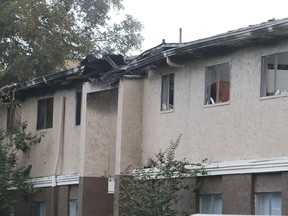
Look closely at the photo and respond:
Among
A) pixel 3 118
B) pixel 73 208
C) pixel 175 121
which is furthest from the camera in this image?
pixel 3 118

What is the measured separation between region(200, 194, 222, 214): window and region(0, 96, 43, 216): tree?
30.6 ft

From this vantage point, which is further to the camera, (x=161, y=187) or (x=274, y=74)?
(x=161, y=187)

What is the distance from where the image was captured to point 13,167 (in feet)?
111

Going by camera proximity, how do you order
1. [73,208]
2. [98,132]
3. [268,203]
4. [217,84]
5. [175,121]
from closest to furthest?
[268,203]
[217,84]
[175,121]
[98,132]
[73,208]

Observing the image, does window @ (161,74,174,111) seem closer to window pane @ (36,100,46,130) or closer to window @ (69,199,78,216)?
window @ (69,199,78,216)

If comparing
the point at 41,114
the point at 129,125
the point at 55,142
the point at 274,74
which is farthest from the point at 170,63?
the point at 41,114

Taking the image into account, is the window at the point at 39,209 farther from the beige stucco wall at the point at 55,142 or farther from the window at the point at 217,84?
the window at the point at 217,84

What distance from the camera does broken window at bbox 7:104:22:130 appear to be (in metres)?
35.1

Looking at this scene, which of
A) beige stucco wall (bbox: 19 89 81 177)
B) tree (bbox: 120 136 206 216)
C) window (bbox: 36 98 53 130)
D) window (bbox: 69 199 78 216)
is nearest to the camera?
tree (bbox: 120 136 206 216)

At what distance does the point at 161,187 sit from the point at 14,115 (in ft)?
41.3

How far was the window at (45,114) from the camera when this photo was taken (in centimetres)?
3268

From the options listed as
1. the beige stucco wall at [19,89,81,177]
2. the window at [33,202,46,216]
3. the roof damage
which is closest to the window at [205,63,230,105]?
the roof damage

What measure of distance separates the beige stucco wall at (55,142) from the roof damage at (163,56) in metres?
0.81

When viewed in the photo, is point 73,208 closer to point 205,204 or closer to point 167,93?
point 167,93
